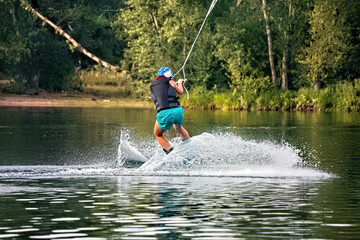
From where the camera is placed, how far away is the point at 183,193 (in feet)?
39.0

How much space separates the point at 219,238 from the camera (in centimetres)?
841

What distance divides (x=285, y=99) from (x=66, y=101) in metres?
18.0

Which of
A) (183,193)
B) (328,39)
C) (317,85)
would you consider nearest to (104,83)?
(317,85)

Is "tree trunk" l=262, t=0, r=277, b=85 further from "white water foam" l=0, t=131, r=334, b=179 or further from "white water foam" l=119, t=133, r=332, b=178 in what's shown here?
"white water foam" l=119, t=133, r=332, b=178

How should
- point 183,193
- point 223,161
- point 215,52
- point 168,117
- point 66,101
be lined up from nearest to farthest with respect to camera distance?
point 183,193 → point 168,117 → point 223,161 → point 215,52 → point 66,101

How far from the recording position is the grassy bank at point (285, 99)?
4666cm

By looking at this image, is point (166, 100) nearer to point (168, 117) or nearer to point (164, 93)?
point (164, 93)

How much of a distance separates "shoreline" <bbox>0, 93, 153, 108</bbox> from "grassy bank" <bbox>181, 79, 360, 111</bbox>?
6194 mm

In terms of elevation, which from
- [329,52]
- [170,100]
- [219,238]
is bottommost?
[219,238]

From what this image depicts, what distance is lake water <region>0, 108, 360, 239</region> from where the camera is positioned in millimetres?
8969

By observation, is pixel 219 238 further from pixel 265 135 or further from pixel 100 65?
pixel 100 65

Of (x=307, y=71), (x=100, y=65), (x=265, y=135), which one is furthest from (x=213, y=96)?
(x=265, y=135)

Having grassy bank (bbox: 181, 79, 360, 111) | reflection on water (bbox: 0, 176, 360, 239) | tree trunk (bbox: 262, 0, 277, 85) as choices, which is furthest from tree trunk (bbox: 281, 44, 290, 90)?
reflection on water (bbox: 0, 176, 360, 239)

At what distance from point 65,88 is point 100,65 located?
11.6 ft
